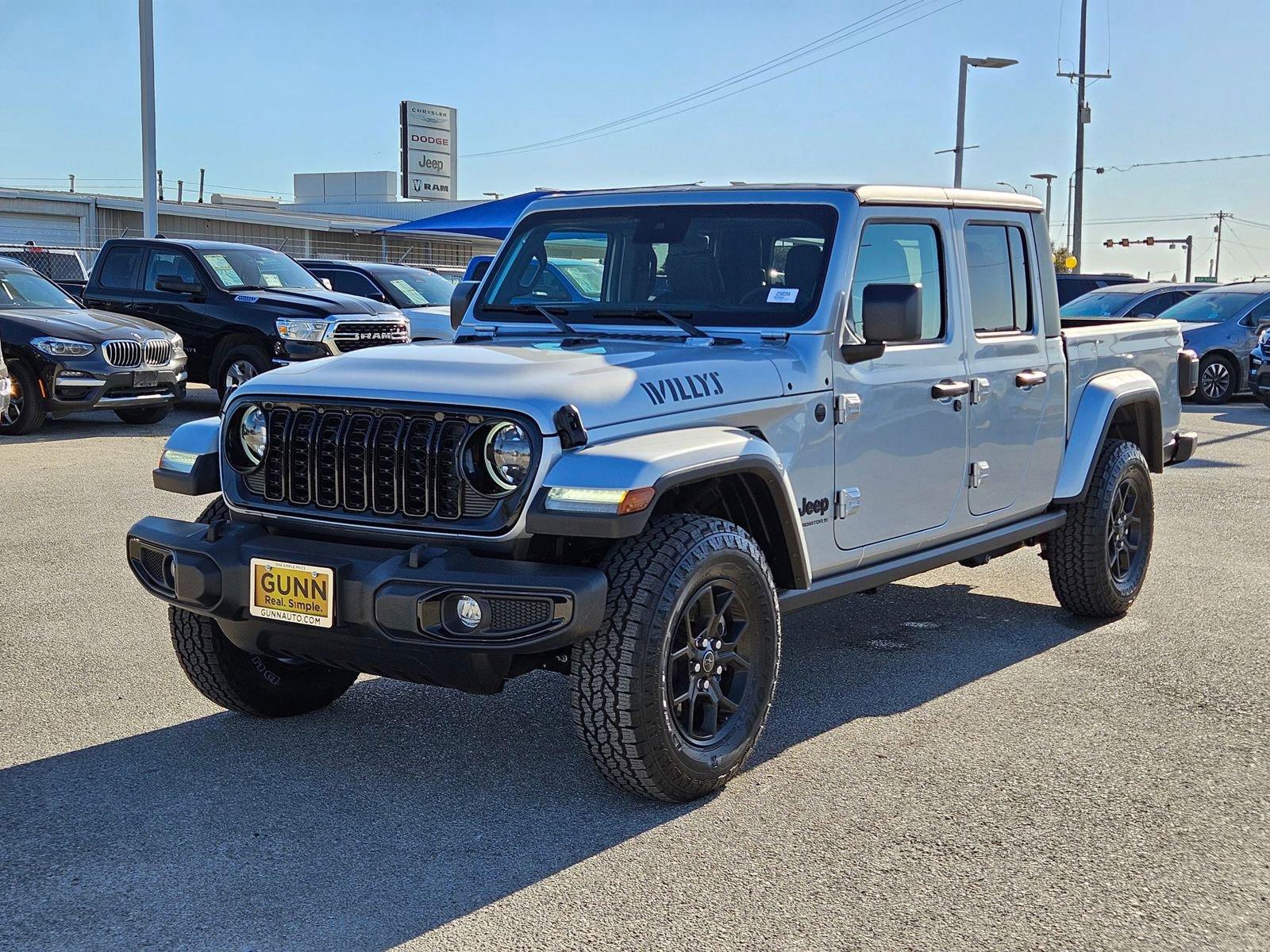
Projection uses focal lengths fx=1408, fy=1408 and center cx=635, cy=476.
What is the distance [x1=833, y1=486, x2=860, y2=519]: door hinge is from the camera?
16.2 ft

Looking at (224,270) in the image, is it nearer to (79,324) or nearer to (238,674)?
(79,324)

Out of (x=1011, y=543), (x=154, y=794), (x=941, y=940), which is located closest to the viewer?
(x=941, y=940)

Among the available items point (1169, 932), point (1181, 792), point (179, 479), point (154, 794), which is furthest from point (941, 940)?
point (179, 479)

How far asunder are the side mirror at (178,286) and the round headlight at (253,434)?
11255 mm

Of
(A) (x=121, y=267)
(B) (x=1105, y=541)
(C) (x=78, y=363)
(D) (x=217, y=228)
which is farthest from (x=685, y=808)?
(D) (x=217, y=228)

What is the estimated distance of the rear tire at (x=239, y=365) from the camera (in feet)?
48.2

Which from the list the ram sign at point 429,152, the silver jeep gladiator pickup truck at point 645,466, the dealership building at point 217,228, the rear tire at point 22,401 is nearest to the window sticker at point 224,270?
the rear tire at point 22,401

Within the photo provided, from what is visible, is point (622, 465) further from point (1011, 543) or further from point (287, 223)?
point (287, 223)

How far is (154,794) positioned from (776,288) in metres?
2.69

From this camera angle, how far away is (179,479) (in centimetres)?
463

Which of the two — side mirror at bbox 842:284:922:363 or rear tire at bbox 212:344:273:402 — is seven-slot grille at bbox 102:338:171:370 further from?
side mirror at bbox 842:284:922:363

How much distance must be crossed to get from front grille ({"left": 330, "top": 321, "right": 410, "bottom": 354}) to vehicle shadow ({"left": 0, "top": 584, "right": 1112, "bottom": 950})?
952 cm

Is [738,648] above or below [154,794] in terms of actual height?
above

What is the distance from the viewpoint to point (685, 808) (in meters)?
4.30
